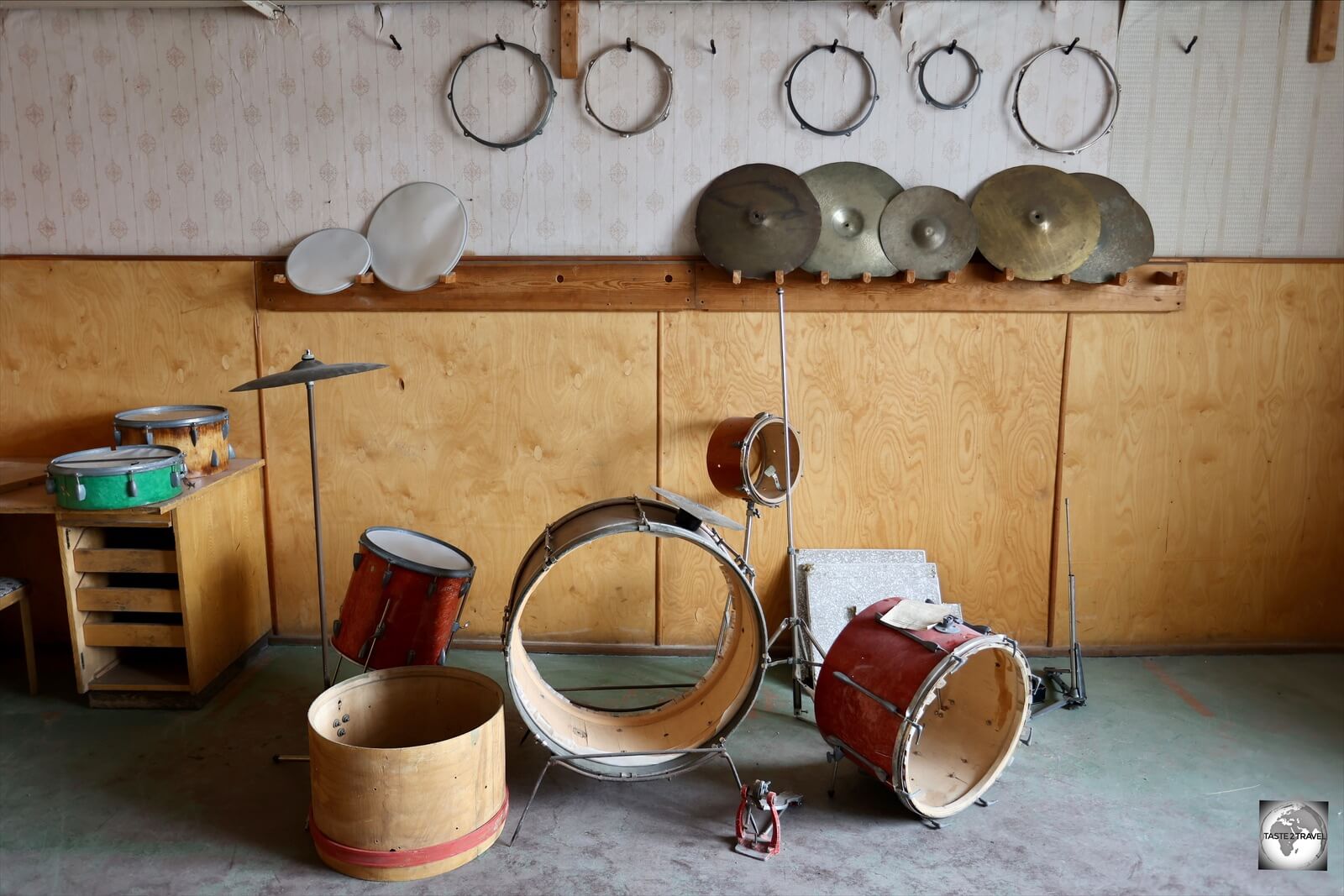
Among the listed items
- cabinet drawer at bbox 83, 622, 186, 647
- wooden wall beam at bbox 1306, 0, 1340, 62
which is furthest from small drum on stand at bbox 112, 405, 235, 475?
wooden wall beam at bbox 1306, 0, 1340, 62

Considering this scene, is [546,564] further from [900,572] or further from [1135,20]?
[1135,20]

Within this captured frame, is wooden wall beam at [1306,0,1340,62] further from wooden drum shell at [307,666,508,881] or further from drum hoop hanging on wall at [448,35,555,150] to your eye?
wooden drum shell at [307,666,508,881]

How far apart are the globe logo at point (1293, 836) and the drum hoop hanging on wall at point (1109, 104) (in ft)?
8.80

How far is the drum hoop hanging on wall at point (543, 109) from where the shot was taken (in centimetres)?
397

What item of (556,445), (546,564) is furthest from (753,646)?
(556,445)

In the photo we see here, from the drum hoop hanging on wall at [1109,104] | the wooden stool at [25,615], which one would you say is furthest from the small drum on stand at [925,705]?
the wooden stool at [25,615]

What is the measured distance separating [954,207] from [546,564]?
7.65 feet

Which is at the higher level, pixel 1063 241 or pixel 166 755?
pixel 1063 241

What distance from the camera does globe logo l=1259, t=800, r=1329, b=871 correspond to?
2.83 meters

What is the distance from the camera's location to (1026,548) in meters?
4.32

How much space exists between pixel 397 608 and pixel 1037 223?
3.02 m

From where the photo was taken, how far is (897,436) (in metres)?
4.23

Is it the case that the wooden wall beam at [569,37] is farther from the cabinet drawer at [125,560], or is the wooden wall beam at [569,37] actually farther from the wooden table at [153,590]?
the cabinet drawer at [125,560]

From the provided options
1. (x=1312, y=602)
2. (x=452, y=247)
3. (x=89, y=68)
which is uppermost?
(x=89, y=68)
